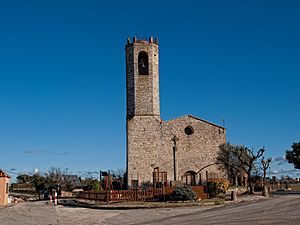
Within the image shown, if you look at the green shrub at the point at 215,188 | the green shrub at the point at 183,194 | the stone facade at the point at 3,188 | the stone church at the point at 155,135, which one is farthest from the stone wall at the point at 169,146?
the green shrub at the point at 183,194

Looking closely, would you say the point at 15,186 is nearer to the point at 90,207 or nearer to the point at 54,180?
the point at 54,180

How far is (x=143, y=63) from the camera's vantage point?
48.3m

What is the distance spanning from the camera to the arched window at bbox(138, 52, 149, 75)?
157 feet

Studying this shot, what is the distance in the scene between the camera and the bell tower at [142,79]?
47.4m

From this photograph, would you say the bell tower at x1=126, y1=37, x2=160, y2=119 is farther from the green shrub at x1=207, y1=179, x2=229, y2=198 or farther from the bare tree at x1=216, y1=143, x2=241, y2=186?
the green shrub at x1=207, y1=179, x2=229, y2=198

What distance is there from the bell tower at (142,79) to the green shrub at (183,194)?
1721 centimetres

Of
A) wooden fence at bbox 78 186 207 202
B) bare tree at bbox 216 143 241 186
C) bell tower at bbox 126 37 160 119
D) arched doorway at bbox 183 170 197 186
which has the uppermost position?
bell tower at bbox 126 37 160 119

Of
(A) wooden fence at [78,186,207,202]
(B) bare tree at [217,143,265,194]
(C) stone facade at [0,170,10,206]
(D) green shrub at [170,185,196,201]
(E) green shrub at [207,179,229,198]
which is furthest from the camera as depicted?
(B) bare tree at [217,143,265,194]

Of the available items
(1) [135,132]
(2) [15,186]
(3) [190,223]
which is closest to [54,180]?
(1) [135,132]

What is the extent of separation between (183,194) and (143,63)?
21054 mm

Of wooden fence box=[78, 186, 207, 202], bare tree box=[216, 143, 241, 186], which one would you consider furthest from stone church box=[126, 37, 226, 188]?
wooden fence box=[78, 186, 207, 202]

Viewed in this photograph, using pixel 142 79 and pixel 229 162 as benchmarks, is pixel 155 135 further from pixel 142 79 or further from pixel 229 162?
pixel 229 162

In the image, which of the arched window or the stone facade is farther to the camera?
the arched window

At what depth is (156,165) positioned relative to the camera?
46375 millimetres
